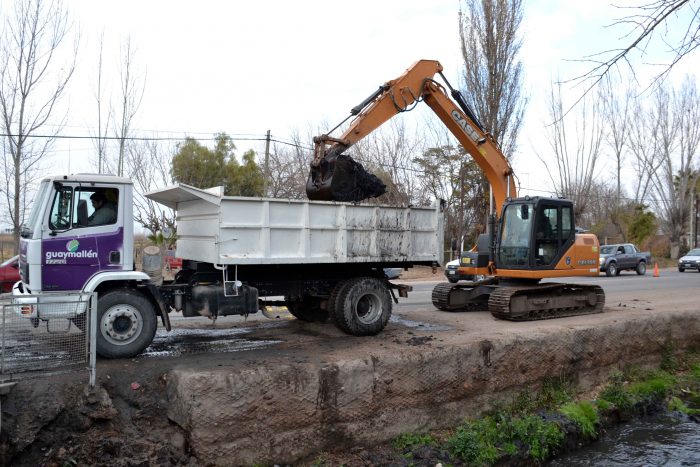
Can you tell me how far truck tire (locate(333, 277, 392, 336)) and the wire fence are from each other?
141 inches

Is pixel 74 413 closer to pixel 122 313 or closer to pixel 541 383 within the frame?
pixel 122 313

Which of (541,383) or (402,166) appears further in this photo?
(402,166)

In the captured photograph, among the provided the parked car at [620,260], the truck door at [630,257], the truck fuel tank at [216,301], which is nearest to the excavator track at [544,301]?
the truck fuel tank at [216,301]

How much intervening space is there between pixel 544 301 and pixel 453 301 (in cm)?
193

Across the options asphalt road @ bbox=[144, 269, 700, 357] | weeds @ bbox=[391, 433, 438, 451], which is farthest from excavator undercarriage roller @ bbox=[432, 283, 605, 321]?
weeds @ bbox=[391, 433, 438, 451]

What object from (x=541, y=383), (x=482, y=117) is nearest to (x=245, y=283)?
(x=541, y=383)

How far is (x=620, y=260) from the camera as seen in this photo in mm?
30156

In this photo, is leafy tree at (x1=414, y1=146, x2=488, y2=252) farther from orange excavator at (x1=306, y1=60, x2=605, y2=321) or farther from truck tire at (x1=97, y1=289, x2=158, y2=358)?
truck tire at (x1=97, y1=289, x2=158, y2=358)

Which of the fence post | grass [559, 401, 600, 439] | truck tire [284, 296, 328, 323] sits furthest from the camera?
truck tire [284, 296, 328, 323]

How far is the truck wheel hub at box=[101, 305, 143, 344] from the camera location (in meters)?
7.05

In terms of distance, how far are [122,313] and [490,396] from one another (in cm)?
529

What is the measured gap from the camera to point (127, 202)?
299 inches

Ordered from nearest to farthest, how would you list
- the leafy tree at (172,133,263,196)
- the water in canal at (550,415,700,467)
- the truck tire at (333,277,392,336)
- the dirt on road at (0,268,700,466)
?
1. the dirt on road at (0,268,700,466)
2. the water in canal at (550,415,700,467)
3. the truck tire at (333,277,392,336)
4. the leafy tree at (172,133,263,196)

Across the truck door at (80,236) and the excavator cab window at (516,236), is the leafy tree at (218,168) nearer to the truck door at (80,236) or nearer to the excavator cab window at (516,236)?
the excavator cab window at (516,236)
